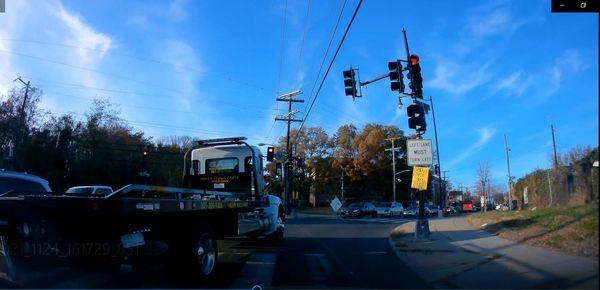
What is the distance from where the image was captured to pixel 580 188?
392cm

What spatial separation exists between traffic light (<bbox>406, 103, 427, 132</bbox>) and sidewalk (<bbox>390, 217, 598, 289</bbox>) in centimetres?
389

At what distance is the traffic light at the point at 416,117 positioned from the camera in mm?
17484

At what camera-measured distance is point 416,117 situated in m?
17.5

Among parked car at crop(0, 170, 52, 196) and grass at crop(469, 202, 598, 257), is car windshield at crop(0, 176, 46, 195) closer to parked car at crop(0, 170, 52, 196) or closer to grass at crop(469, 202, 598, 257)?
parked car at crop(0, 170, 52, 196)

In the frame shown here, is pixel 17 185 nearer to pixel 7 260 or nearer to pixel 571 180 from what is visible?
pixel 7 260

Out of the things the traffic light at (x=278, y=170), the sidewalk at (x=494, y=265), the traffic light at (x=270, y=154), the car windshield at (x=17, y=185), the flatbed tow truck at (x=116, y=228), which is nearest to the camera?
the sidewalk at (x=494, y=265)

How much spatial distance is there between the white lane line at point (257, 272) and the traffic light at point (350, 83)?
314 inches

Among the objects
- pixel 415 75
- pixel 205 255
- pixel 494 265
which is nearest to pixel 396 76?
pixel 415 75

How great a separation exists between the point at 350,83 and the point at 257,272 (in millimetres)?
10667

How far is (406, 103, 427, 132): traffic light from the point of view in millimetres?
17484

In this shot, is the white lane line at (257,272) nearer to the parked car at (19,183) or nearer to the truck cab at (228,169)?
the truck cab at (228,169)

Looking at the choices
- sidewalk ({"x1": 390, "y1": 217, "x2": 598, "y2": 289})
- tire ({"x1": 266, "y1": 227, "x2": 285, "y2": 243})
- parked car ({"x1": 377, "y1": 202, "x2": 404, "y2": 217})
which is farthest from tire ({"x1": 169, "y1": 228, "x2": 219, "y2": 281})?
parked car ({"x1": 377, "y1": 202, "x2": 404, "y2": 217})

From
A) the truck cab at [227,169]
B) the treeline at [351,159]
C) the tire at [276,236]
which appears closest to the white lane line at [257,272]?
the truck cab at [227,169]

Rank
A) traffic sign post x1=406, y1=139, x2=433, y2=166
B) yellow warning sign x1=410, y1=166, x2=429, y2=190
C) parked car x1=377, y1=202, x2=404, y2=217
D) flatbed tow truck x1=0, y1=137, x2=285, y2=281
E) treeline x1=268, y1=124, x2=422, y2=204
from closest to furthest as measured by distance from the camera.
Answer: flatbed tow truck x1=0, y1=137, x2=285, y2=281 → traffic sign post x1=406, y1=139, x2=433, y2=166 → yellow warning sign x1=410, y1=166, x2=429, y2=190 → parked car x1=377, y1=202, x2=404, y2=217 → treeline x1=268, y1=124, x2=422, y2=204
